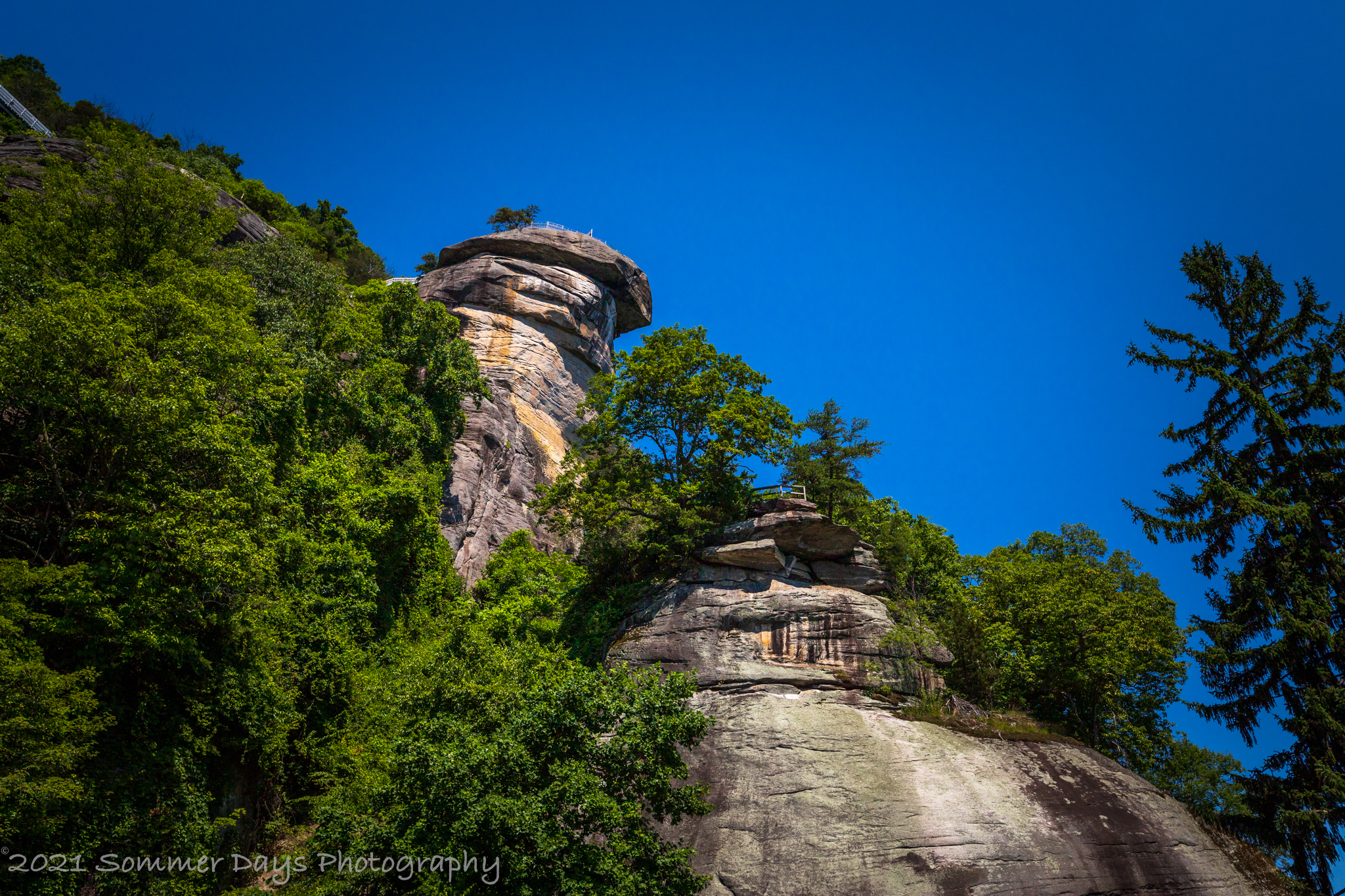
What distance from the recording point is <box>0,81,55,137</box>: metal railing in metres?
39.7

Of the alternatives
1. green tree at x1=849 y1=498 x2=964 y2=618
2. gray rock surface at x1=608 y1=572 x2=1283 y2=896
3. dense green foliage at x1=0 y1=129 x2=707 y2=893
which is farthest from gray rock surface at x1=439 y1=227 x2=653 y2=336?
gray rock surface at x1=608 y1=572 x2=1283 y2=896

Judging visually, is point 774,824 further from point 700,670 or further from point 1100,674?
point 1100,674

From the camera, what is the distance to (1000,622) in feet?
87.0

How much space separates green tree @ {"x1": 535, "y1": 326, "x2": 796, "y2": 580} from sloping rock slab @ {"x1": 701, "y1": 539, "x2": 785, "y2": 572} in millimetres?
1221

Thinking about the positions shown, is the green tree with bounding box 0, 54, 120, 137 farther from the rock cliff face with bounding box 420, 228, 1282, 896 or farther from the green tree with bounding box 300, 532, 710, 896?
the green tree with bounding box 300, 532, 710, 896

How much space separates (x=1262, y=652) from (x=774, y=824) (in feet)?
42.1

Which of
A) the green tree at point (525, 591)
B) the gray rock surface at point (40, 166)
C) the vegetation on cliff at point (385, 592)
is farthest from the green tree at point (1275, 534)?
the gray rock surface at point (40, 166)

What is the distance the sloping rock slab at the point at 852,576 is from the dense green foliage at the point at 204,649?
1075cm

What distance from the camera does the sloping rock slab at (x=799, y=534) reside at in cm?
2622

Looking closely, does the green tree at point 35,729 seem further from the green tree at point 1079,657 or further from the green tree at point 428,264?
the green tree at point 428,264

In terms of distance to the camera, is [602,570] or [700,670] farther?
[602,570]

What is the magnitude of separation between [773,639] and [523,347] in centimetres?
2718

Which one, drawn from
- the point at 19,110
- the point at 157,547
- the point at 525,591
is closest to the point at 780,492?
the point at 525,591

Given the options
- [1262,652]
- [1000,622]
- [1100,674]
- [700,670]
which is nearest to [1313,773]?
[1262,652]
